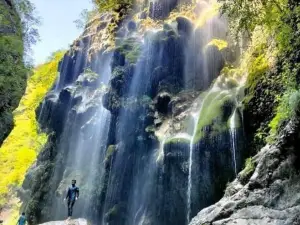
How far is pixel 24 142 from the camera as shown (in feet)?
135

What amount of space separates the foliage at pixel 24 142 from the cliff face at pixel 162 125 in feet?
16.8

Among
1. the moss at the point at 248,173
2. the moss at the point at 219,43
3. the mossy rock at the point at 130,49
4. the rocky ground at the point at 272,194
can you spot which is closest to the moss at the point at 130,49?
the mossy rock at the point at 130,49

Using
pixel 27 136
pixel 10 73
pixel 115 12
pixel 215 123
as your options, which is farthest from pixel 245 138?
pixel 27 136

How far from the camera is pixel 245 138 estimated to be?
1449cm

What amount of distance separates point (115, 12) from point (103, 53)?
490 centimetres

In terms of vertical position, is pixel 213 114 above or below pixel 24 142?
below

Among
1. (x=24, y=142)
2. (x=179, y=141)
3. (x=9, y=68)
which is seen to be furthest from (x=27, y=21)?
(x=24, y=142)

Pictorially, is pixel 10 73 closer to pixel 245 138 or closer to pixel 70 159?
pixel 245 138

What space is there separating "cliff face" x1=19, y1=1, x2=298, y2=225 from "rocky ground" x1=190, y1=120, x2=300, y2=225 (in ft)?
0.10

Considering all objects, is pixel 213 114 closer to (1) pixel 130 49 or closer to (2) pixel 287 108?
(2) pixel 287 108

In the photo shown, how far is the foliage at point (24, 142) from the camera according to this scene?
37.9 meters

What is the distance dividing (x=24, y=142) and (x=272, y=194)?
1511 inches

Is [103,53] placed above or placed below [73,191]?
above

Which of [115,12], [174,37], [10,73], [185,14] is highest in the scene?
[115,12]
